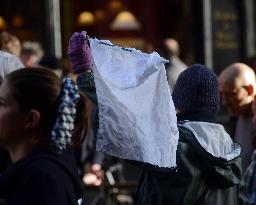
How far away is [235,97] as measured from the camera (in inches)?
285

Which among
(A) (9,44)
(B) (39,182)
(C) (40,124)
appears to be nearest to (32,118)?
(C) (40,124)

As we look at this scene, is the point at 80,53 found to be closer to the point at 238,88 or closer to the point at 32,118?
the point at 32,118

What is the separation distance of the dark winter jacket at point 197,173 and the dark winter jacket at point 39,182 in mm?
824

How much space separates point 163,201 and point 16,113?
1089 millimetres

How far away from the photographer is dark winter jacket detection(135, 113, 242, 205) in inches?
182

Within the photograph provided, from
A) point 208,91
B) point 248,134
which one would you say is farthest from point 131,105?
point 248,134

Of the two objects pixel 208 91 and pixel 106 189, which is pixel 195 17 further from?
pixel 208 91

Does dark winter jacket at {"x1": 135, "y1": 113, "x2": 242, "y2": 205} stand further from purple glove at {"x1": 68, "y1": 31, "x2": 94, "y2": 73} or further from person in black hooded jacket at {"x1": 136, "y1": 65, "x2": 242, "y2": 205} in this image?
purple glove at {"x1": 68, "y1": 31, "x2": 94, "y2": 73}

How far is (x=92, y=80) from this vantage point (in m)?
4.67

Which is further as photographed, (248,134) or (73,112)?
(248,134)

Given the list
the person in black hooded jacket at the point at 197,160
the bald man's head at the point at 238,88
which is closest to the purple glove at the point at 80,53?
the person in black hooded jacket at the point at 197,160

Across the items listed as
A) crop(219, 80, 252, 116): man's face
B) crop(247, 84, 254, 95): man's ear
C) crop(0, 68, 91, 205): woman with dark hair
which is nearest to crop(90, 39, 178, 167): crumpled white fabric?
crop(0, 68, 91, 205): woman with dark hair

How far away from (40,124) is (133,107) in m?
0.48

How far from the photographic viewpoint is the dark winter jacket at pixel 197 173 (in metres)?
4.61
